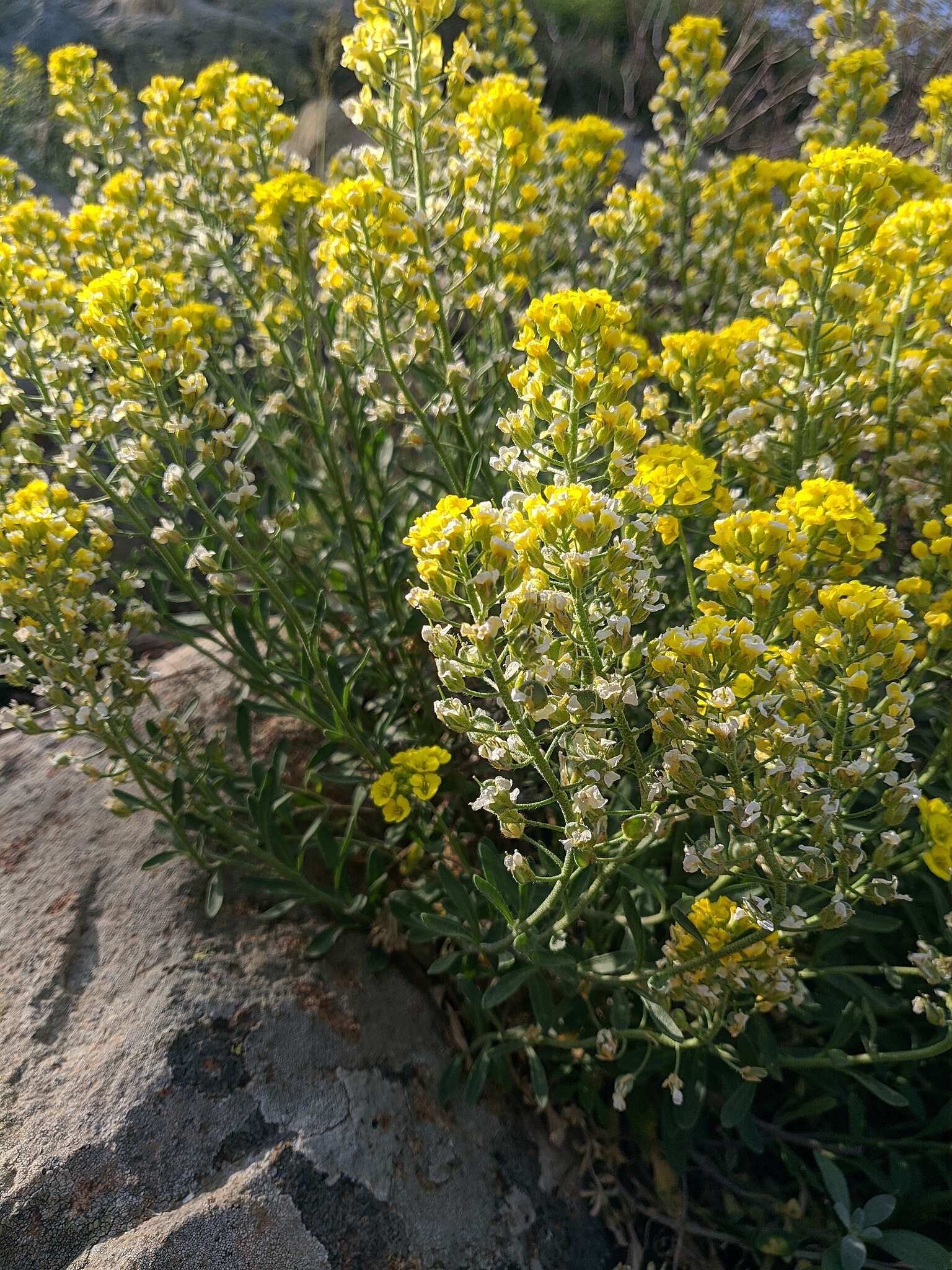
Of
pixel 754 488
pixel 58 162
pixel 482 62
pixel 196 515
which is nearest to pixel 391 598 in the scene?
pixel 754 488

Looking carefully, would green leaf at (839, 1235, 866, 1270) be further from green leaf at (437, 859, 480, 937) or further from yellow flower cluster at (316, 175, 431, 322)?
yellow flower cluster at (316, 175, 431, 322)

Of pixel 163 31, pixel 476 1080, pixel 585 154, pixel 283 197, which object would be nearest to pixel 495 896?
pixel 476 1080

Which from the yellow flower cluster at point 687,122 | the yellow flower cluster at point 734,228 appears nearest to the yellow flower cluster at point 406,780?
the yellow flower cluster at point 687,122

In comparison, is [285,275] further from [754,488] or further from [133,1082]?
[133,1082]

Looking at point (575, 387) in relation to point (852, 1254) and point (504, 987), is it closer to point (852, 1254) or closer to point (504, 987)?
point (504, 987)

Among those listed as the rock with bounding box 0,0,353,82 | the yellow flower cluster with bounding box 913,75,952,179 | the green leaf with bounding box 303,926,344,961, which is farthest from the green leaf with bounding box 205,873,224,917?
the rock with bounding box 0,0,353,82

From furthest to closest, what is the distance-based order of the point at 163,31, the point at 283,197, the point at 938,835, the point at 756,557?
the point at 163,31, the point at 283,197, the point at 938,835, the point at 756,557
